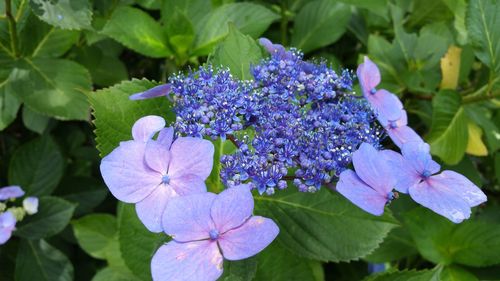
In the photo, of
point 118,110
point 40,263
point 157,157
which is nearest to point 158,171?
point 157,157

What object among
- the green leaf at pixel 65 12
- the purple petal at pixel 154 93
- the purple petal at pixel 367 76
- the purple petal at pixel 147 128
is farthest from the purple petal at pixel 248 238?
the green leaf at pixel 65 12

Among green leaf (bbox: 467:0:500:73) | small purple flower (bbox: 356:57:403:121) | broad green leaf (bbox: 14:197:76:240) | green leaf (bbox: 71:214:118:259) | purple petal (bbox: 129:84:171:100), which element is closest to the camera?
purple petal (bbox: 129:84:171:100)

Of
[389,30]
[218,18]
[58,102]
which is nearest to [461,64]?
[389,30]

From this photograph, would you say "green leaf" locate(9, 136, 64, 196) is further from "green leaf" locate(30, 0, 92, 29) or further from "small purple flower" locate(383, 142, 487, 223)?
"small purple flower" locate(383, 142, 487, 223)

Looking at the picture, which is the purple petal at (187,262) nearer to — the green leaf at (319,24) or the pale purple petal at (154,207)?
the pale purple petal at (154,207)

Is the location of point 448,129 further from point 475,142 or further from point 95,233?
point 95,233

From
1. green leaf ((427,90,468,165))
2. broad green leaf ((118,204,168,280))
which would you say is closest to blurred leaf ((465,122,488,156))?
green leaf ((427,90,468,165))
